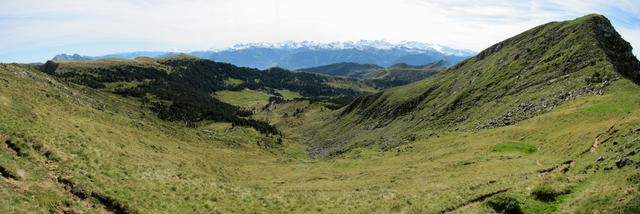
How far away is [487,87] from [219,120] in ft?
503

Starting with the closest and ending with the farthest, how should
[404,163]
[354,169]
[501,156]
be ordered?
1. [501,156]
2. [404,163]
3. [354,169]

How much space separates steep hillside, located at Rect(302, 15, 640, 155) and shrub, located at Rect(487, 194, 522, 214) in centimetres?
4456

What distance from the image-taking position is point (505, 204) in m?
19.6

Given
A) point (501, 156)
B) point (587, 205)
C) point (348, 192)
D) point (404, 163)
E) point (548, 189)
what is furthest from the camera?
point (404, 163)

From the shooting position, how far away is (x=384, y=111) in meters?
132

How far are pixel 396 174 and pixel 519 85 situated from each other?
56.0 m

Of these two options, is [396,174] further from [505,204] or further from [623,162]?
[623,162]

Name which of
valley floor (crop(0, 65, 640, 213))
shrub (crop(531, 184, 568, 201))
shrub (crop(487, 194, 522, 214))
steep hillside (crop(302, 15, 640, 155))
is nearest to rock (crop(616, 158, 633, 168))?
valley floor (crop(0, 65, 640, 213))

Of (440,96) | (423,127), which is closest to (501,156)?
(423,127)

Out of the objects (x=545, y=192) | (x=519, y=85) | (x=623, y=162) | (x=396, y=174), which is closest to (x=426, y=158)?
(x=396, y=174)

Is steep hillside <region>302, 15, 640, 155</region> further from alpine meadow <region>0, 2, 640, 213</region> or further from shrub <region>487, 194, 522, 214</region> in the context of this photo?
shrub <region>487, 194, 522, 214</region>

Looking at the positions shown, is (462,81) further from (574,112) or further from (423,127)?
(574,112)

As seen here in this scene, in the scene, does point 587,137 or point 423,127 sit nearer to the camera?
point 587,137

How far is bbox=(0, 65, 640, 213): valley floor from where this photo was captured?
19.2 metres
